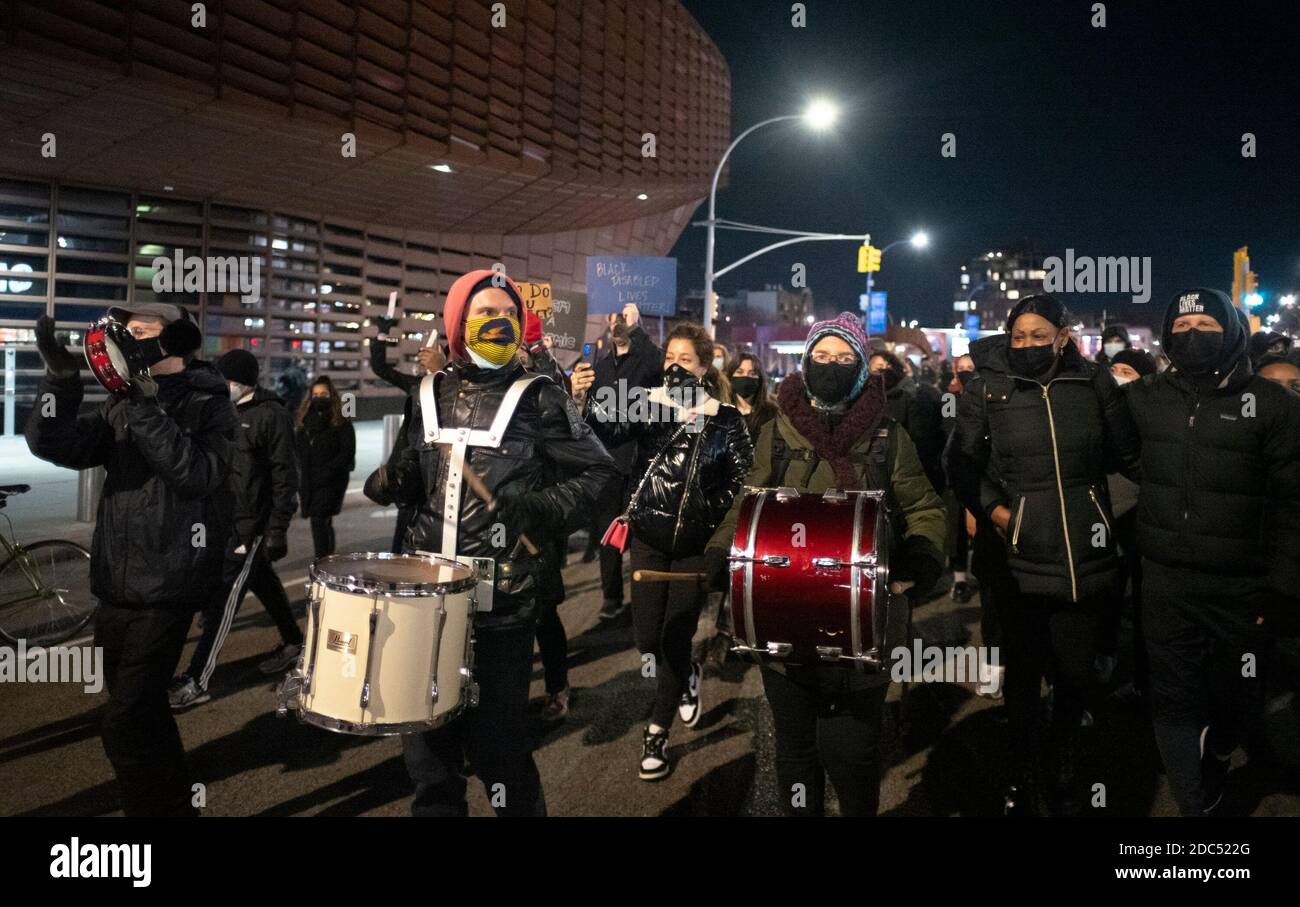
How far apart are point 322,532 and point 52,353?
16.1ft

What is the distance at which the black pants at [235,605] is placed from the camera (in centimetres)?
541

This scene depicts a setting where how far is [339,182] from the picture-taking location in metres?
24.4

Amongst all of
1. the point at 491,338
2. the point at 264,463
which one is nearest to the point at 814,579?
the point at 491,338

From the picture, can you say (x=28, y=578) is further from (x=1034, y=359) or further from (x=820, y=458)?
(x=1034, y=359)

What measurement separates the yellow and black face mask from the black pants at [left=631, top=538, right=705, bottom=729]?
184 centimetres

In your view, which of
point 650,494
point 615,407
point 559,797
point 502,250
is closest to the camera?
point 559,797

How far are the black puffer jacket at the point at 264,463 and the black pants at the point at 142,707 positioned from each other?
239 cm

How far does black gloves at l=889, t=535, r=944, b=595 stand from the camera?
336 cm

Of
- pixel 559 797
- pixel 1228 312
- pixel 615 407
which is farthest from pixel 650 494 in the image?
pixel 1228 312

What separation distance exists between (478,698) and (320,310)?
27.0m

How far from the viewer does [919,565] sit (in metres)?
3.41

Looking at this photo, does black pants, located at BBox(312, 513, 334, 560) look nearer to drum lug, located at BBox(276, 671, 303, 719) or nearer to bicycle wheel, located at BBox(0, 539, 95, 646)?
bicycle wheel, located at BBox(0, 539, 95, 646)
